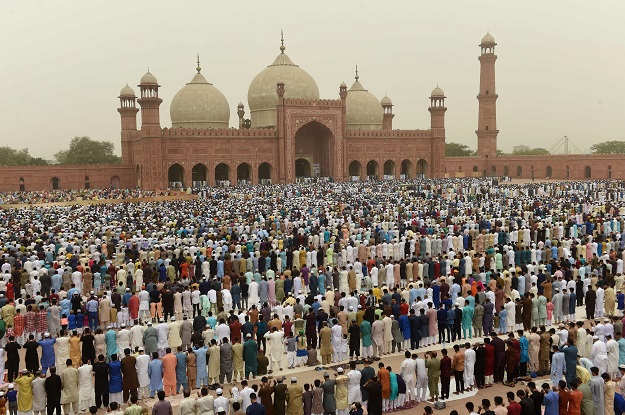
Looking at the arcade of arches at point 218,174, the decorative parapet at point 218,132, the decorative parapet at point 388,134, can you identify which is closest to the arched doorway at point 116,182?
the arcade of arches at point 218,174

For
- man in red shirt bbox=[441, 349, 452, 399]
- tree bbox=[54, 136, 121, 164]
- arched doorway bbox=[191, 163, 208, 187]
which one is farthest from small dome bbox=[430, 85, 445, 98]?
man in red shirt bbox=[441, 349, 452, 399]

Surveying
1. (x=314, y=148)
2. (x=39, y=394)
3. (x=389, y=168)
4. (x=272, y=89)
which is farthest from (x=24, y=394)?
(x=389, y=168)

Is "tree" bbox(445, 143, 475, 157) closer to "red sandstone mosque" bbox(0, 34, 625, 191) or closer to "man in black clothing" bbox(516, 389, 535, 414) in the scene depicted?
"red sandstone mosque" bbox(0, 34, 625, 191)

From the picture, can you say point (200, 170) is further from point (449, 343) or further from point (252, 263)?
point (449, 343)

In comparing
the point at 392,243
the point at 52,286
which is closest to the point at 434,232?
the point at 392,243

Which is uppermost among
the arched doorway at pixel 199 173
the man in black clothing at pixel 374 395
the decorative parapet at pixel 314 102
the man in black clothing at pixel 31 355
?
the decorative parapet at pixel 314 102

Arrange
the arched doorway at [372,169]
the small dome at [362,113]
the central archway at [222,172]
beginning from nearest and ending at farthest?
the central archway at [222,172] < the arched doorway at [372,169] < the small dome at [362,113]

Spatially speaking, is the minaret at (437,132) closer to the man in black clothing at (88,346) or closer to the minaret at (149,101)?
the minaret at (149,101)
